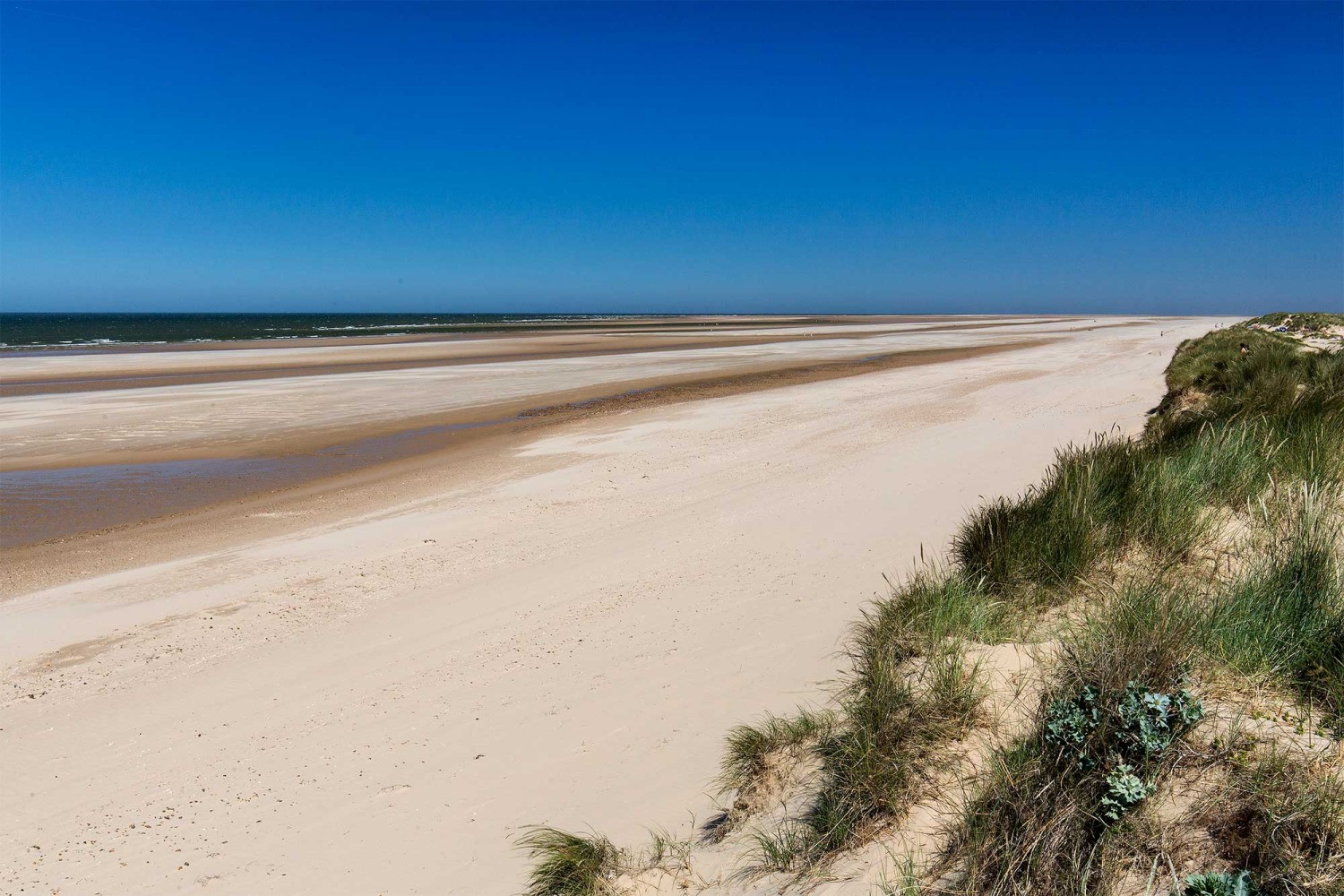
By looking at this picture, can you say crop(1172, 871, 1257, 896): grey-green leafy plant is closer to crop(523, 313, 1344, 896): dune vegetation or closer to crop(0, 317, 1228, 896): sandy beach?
crop(523, 313, 1344, 896): dune vegetation

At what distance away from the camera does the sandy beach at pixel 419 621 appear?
3.84m

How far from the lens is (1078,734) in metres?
2.68

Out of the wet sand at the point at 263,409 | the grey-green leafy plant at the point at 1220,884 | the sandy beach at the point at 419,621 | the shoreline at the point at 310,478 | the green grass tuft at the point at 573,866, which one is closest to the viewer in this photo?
the grey-green leafy plant at the point at 1220,884

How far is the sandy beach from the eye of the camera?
12.6ft

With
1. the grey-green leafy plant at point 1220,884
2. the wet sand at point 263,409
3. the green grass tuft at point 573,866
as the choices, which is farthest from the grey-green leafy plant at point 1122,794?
the wet sand at point 263,409

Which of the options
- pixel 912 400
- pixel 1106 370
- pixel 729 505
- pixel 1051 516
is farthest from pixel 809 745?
pixel 1106 370

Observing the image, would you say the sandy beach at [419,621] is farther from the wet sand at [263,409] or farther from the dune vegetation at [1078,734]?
the dune vegetation at [1078,734]

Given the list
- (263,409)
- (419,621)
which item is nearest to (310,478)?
(419,621)

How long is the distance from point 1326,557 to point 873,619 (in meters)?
2.34

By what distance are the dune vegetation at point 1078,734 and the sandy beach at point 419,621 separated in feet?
2.13

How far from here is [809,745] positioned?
12.0 feet

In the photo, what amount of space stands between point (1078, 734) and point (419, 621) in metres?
5.00

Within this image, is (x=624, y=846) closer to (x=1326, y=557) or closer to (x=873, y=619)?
(x=873, y=619)

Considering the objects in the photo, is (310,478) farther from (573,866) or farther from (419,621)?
(573,866)
